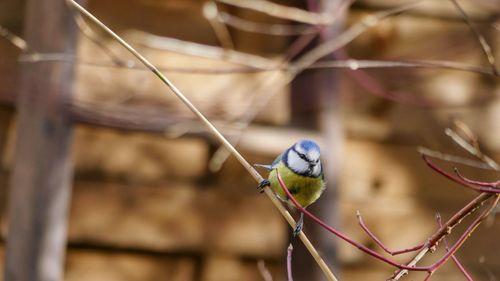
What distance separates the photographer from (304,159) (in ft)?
4.50

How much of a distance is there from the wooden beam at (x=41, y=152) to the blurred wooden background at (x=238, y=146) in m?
0.13

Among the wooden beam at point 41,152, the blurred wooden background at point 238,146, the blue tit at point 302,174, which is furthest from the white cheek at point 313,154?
the wooden beam at point 41,152

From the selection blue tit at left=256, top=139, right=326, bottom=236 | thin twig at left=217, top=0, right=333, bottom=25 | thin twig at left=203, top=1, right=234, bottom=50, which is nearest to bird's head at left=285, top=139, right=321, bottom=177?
blue tit at left=256, top=139, right=326, bottom=236

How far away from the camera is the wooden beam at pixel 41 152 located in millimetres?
1739

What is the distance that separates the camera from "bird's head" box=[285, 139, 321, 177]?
4.42 feet

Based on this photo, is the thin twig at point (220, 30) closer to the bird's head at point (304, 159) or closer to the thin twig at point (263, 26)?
Result: the thin twig at point (263, 26)

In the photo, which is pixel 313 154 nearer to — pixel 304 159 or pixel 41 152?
pixel 304 159

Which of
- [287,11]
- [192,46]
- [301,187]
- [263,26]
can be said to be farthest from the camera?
[263,26]

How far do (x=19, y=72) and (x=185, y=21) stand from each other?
0.54 m

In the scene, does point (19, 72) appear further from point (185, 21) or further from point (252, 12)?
point (252, 12)

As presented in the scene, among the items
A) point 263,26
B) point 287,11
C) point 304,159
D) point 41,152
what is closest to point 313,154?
point 304,159

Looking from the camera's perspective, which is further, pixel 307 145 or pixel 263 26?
pixel 263 26

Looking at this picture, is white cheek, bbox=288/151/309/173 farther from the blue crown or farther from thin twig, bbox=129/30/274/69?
thin twig, bbox=129/30/274/69

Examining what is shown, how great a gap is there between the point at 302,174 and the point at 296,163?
1.5 inches
